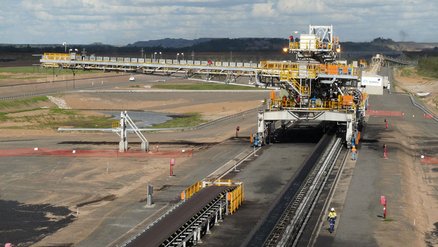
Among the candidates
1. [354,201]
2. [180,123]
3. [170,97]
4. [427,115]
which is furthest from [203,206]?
[170,97]

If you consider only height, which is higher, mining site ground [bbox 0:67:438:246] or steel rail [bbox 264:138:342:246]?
steel rail [bbox 264:138:342:246]

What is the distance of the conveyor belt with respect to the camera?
35625mm

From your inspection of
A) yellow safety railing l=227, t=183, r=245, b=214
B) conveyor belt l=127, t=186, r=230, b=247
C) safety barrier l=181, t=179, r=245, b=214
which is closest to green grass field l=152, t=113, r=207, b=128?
safety barrier l=181, t=179, r=245, b=214

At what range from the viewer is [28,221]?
46906 millimetres

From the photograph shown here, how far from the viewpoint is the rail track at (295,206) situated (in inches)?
1421

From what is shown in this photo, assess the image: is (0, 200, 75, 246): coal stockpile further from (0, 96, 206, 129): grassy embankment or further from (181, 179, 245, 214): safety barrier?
(0, 96, 206, 129): grassy embankment

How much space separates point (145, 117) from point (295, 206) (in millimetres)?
79375

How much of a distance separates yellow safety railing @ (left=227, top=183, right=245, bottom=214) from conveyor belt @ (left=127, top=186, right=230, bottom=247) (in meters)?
0.82

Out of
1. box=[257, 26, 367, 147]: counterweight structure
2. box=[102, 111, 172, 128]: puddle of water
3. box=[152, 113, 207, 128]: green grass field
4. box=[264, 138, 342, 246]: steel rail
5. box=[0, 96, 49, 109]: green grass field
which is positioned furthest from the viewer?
box=[0, 96, 49, 109]: green grass field

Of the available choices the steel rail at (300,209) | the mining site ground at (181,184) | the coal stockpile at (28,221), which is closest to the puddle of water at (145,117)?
the mining site ground at (181,184)

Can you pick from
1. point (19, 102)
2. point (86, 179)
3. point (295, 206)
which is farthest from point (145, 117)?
point (295, 206)

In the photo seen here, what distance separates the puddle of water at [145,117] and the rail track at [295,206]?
51.9 meters

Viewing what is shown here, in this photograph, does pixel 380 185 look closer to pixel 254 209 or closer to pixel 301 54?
pixel 254 209

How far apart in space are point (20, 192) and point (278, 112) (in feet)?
89.7
